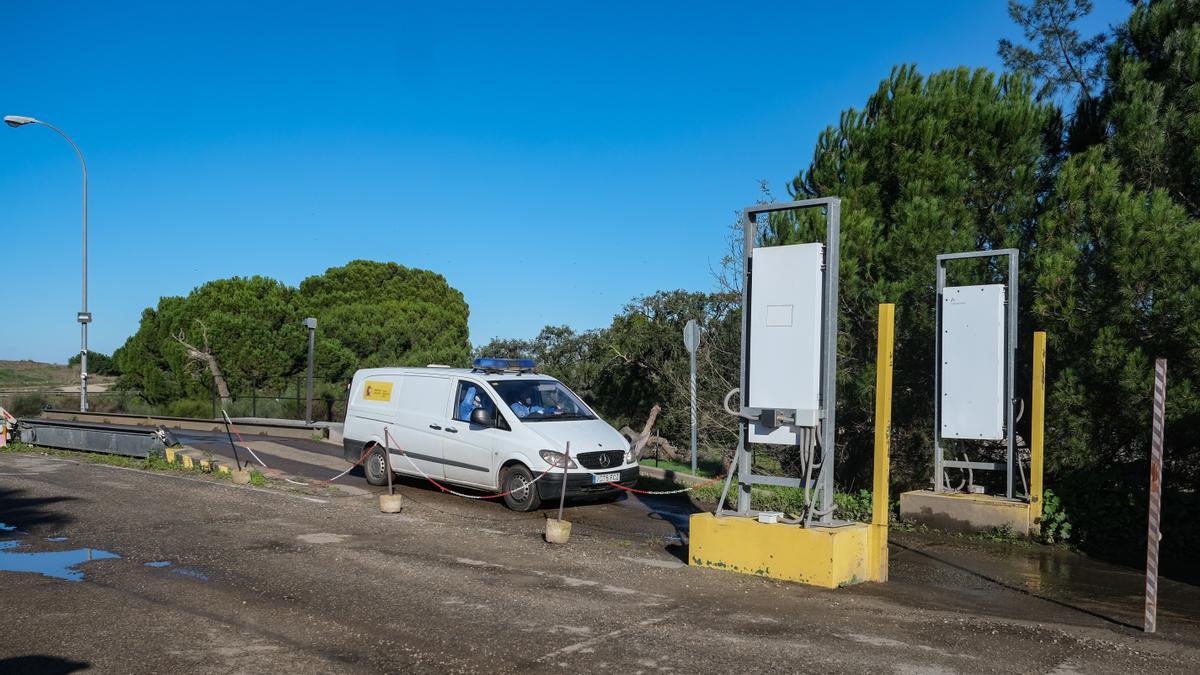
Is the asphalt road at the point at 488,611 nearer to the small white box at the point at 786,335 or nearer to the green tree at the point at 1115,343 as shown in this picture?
the small white box at the point at 786,335

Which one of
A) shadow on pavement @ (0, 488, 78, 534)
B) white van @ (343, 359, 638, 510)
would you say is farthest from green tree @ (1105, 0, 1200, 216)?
shadow on pavement @ (0, 488, 78, 534)

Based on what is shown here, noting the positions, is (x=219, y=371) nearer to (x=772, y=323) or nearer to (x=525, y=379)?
(x=525, y=379)

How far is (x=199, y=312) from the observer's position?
38938 millimetres

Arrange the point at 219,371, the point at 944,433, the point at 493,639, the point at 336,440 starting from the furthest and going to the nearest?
the point at 219,371 < the point at 336,440 < the point at 944,433 < the point at 493,639

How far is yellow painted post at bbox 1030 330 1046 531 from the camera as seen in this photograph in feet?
33.7

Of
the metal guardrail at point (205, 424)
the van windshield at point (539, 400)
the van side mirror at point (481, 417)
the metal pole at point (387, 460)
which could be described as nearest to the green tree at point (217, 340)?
the metal guardrail at point (205, 424)

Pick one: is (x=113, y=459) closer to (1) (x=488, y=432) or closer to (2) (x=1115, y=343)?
(1) (x=488, y=432)

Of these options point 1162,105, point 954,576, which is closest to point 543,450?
point 954,576

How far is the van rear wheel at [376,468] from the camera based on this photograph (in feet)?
46.6

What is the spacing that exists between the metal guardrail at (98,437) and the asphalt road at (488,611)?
6.16 metres

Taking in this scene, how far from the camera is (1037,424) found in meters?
10.4

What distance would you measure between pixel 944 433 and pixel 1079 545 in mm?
1844

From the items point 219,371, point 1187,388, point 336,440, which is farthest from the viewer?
point 219,371

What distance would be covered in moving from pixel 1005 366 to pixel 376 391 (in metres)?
8.82
